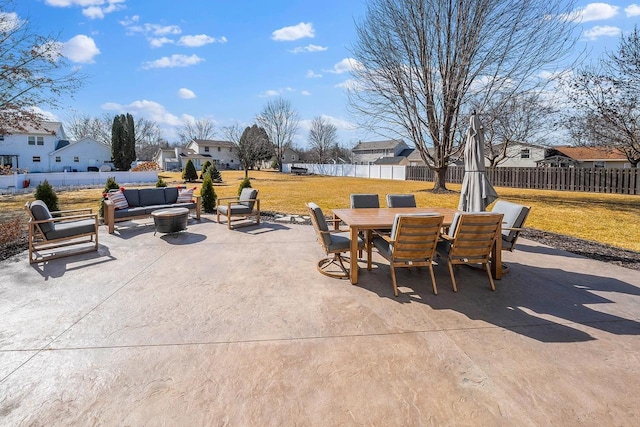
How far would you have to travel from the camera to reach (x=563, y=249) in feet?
20.1

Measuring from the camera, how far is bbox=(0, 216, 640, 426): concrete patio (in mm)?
2025

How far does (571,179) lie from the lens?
19656 millimetres

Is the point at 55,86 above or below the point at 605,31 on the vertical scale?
below

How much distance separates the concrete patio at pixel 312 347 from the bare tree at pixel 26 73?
6.89 m

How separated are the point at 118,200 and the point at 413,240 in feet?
23.1

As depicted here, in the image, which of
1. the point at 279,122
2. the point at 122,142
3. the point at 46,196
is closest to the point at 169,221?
Answer: the point at 46,196

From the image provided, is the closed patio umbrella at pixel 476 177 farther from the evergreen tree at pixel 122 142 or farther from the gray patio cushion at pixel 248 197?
the evergreen tree at pixel 122 142

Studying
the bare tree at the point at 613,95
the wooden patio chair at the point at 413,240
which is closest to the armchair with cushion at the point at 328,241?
the wooden patio chair at the point at 413,240

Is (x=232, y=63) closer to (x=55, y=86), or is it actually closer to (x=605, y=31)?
(x=55, y=86)

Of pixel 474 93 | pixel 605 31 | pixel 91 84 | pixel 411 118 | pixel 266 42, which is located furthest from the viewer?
pixel 411 118

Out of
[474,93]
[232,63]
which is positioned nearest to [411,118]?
[474,93]

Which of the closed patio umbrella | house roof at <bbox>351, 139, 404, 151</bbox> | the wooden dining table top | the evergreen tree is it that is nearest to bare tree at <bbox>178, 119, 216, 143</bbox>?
the evergreen tree

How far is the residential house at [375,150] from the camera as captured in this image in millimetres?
64412

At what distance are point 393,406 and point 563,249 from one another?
19.5 feet
